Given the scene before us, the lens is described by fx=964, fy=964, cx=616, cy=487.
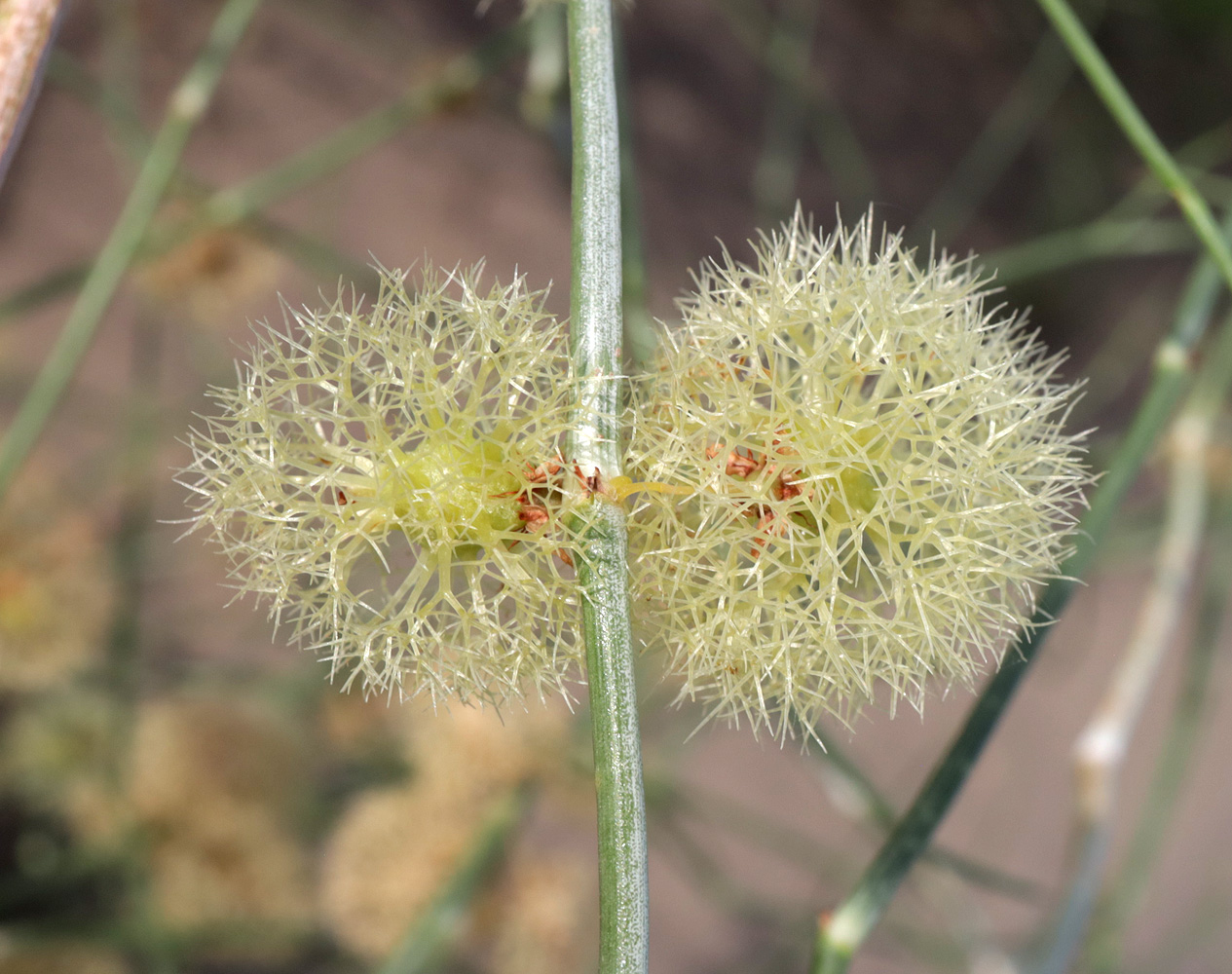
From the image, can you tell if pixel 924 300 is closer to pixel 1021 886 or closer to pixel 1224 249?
pixel 1224 249

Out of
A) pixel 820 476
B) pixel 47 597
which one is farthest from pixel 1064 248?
pixel 47 597

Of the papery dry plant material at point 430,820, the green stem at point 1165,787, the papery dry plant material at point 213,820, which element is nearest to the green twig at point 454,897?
the papery dry plant material at point 430,820

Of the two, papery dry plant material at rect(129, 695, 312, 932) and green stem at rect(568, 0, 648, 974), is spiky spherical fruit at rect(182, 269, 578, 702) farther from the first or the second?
papery dry plant material at rect(129, 695, 312, 932)

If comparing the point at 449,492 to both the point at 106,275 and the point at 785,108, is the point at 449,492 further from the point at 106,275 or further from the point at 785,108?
the point at 785,108

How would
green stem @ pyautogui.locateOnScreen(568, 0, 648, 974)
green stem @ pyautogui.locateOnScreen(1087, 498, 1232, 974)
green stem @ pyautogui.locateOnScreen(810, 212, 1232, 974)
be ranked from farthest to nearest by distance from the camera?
green stem @ pyautogui.locateOnScreen(1087, 498, 1232, 974)
green stem @ pyautogui.locateOnScreen(810, 212, 1232, 974)
green stem @ pyautogui.locateOnScreen(568, 0, 648, 974)

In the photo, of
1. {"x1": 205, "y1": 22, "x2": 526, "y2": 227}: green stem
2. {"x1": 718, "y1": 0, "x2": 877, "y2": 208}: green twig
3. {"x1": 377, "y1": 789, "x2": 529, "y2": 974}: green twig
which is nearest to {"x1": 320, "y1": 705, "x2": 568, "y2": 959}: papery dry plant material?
{"x1": 377, "y1": 789, "x2": 529, "y2": 974}: green twig

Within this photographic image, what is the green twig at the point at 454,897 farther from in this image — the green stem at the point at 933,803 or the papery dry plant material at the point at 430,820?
the green stem at the point at 933,803
